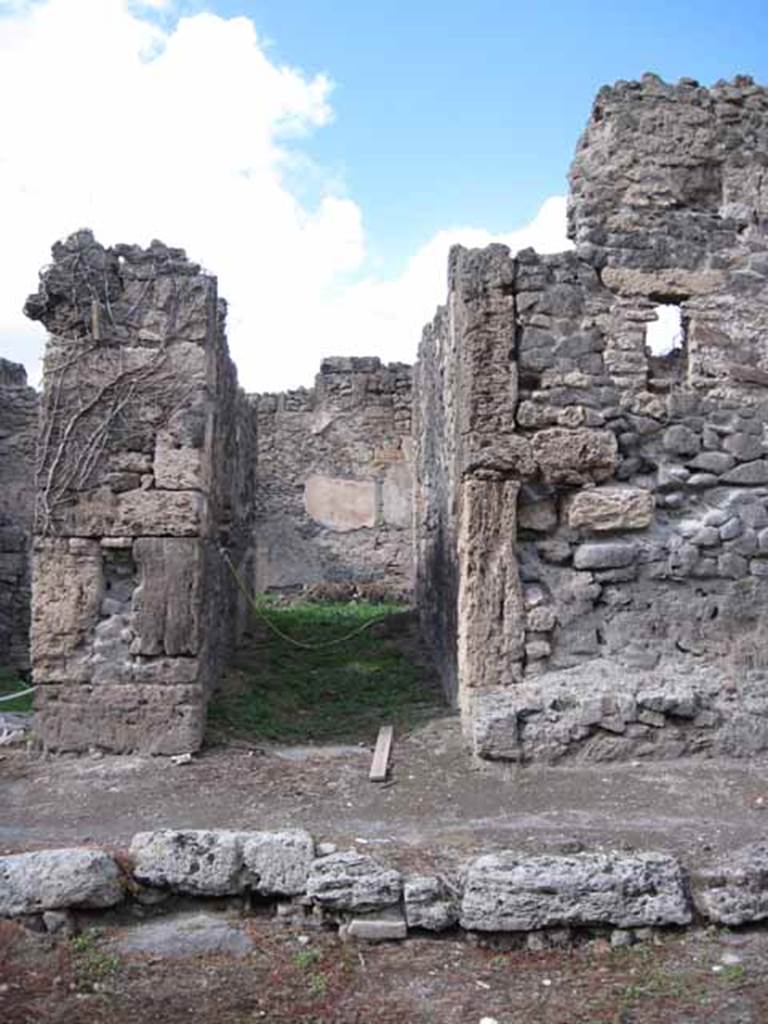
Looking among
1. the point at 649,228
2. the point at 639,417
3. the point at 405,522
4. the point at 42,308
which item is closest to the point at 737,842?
the point at 639,417

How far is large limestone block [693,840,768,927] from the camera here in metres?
4.07

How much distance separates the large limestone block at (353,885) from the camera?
412cm

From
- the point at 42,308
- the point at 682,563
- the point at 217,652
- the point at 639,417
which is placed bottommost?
the point at 217,652

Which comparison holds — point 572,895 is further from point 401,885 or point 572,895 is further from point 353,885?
point 353,885

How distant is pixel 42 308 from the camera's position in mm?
6875

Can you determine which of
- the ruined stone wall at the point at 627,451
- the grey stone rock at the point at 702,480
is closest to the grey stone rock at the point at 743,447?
the ruined stone wall at the point at 627,451

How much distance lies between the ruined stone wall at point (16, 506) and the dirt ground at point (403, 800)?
4290mm

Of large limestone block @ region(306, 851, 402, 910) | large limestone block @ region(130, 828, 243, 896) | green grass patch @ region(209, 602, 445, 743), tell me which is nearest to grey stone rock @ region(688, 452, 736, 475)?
green grass patch @ region(209, 602, 445, 743)

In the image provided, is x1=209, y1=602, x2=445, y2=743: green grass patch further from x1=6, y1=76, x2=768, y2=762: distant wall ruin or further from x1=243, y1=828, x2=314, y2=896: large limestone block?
x1=243, y1=828, x2=314, y2=896: large limestone block

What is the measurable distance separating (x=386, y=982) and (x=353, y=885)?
1.59 ft

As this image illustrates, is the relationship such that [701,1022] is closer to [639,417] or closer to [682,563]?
[682,563]

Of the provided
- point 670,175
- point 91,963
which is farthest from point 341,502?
point 91,963

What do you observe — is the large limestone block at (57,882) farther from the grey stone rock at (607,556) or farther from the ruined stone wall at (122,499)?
the grey stone rock at (607,556)

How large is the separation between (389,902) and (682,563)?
3.43 metres
